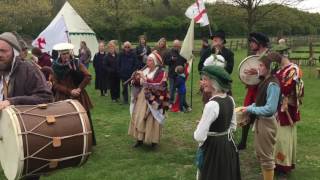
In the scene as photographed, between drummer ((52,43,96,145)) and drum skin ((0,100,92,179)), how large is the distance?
10.4 ft

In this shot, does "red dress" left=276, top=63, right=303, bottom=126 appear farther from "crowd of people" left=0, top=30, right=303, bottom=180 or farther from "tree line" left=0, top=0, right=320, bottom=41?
"tree line" left=0, top=0, right=320, bottom=41

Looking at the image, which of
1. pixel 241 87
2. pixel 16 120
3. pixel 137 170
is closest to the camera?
pixel 16 120

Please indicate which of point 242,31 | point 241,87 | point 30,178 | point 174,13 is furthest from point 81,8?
point 30,178

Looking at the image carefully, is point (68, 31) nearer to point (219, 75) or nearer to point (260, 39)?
point (260, 39)

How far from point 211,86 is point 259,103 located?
1359 mm

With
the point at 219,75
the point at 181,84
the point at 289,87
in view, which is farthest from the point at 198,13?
the point at 219,75

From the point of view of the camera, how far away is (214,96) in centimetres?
484

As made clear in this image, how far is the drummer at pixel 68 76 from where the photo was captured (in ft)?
25.6

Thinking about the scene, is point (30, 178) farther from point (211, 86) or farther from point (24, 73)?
point (211, 86)

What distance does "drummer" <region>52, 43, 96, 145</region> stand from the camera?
7.82 meters

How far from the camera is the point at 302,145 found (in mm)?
8906

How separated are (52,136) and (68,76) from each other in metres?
3.62

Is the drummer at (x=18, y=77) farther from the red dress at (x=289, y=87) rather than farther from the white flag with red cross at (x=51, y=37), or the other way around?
the white flag with red cross at (x=51, y=37)

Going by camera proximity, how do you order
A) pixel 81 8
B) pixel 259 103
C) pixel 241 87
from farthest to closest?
pixel 81 8 < pixel 241 87 < pixel 259 103
